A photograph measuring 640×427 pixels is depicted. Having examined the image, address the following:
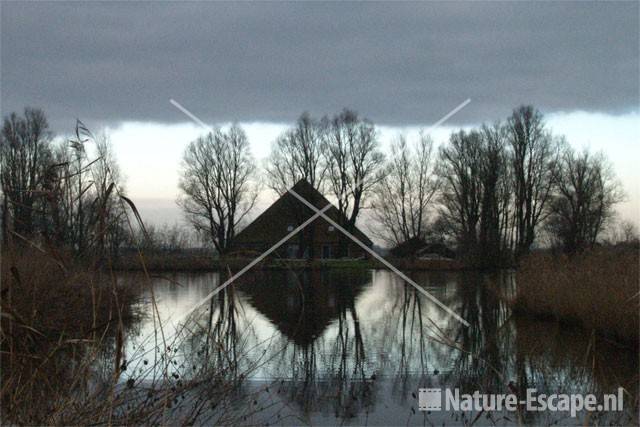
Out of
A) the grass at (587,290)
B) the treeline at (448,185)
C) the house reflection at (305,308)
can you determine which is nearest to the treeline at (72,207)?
the house reflection at (305,308)

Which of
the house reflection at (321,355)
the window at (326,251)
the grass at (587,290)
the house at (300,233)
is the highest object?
the house at (300,233)

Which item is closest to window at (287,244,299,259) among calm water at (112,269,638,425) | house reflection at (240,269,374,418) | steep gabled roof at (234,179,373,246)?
steep gabled roof at (234,179,373,246)

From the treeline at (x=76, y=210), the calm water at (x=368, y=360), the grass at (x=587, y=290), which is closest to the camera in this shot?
the treeline at (x=76, y=210)

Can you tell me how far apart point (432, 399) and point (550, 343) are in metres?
5.08

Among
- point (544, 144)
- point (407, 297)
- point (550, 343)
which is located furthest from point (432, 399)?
point (544, 144)

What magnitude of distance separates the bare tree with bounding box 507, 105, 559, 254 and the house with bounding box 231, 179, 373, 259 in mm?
12509

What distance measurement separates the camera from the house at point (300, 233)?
5528 centimetres

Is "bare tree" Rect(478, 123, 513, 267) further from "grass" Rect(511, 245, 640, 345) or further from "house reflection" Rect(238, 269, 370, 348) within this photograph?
"grass" Rect(511, 245, 640, 345)

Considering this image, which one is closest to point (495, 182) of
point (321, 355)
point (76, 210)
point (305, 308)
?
point (305, 308)

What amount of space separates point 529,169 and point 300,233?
18.9 m

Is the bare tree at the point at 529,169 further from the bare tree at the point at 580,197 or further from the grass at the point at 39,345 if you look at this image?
the grass at the point at 39,345

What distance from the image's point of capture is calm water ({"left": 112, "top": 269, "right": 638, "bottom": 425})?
229 inches

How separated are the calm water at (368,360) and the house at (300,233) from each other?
36965 millimetres

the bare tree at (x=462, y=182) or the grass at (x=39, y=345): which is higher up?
the bare tree at (x=462, y=182)
